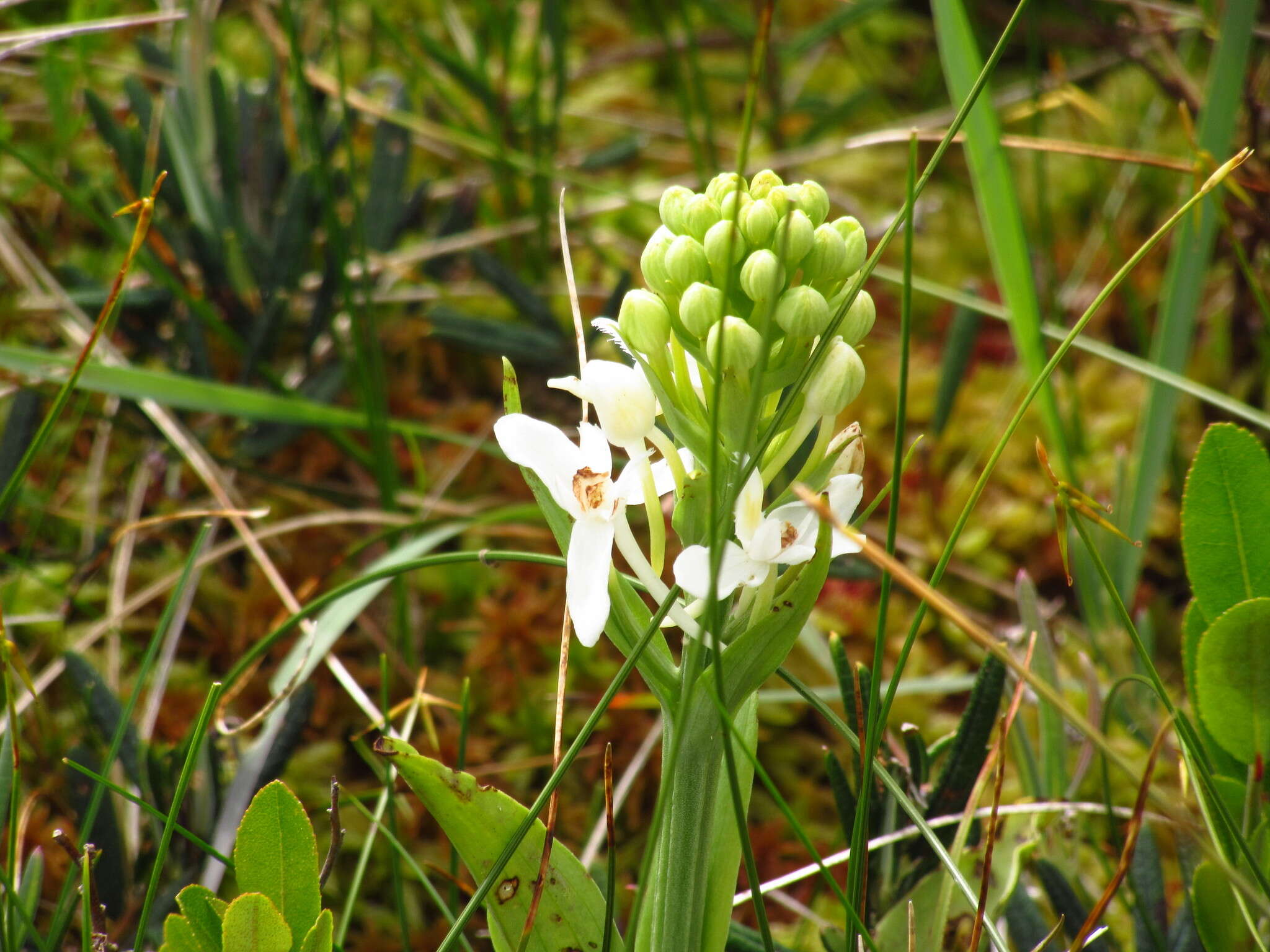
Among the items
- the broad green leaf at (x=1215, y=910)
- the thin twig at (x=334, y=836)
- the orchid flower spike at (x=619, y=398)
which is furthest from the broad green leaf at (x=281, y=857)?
the broad green leaf at (x=1215, y=910)

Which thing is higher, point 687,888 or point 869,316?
point 869,316

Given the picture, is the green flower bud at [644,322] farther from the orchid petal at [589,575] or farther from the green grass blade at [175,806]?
the green grass blade at [175,806]

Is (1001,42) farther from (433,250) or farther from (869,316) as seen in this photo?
(433,250)

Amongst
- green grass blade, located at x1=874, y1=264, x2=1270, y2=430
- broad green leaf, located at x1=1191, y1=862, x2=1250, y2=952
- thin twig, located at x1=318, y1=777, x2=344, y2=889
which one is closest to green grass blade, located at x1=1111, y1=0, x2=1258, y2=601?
green grass blade, located at x1=874, y1=264, x2=1270, y2=430

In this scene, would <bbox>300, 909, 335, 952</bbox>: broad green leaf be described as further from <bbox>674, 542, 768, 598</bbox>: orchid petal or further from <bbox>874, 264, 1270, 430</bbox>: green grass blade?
<bbox>874, 264, 1270, 430</bbox>: green grass blade

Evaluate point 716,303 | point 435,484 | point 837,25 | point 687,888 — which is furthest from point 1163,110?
point 687,888

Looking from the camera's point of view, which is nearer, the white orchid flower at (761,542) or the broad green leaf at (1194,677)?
the white orchid flower at (761,542)

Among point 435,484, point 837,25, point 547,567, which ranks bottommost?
point 547,567
